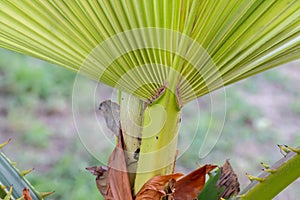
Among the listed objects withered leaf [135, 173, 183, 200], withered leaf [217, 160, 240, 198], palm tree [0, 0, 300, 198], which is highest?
palm tree [0, 0, 300, 198]

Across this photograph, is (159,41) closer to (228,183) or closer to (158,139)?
(158,139)

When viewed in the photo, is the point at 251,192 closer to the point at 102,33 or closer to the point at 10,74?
the point at 102,33

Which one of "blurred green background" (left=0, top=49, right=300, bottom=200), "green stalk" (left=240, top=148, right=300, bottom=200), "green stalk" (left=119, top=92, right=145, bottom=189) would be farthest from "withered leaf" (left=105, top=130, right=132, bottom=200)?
"blurred green background" (left=0, top=49, right=300, bottom=200)

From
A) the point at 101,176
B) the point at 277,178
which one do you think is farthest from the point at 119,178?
the point at 277,178

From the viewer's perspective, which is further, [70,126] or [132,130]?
[70,126]

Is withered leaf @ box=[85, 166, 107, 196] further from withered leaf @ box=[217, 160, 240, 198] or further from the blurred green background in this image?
the blurred green background

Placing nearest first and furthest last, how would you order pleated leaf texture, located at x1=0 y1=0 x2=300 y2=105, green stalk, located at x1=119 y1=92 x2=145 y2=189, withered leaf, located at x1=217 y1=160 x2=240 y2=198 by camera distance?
pleated leaf texture, located at x1=0 y1=0 x2=300 y2=105
green stalk, located at x1=119 y1=92 x2=145 y2=189
withered leaf, located at x1=217 y1=160 x2=240 y2=198

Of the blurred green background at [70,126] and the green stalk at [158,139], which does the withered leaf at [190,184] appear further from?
the blurred green background at [70,126]
